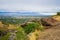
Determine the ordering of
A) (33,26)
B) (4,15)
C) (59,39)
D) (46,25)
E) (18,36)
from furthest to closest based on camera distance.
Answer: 1. (4,15)
2. (46,25)
3. (33,26)
4. (59,39)
5. (18,36)

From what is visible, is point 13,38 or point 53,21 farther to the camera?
point 53,21

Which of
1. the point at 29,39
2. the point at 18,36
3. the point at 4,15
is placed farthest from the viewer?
the point at 4,15

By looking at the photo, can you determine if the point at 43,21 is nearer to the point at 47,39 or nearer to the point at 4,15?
the point at 4,15

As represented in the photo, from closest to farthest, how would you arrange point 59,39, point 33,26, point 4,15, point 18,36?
1. point 18,36
2. point 59,39
3. point 33,26
4. point 4,15

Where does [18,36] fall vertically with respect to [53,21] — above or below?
above

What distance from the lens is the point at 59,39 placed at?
7.73 metres

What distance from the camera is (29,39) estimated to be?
23.2ft

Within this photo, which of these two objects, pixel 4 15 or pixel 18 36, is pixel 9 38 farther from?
pixel 4 15

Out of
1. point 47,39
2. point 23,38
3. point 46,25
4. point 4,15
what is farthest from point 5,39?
point 4,15

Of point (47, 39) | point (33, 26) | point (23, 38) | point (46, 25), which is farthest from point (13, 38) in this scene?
point (46, 25)

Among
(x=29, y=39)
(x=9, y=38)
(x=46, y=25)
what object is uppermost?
(x=9, y=38)

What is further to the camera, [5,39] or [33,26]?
[33,26]

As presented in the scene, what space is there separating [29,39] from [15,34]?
3.94ft

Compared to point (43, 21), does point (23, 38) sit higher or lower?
higher
